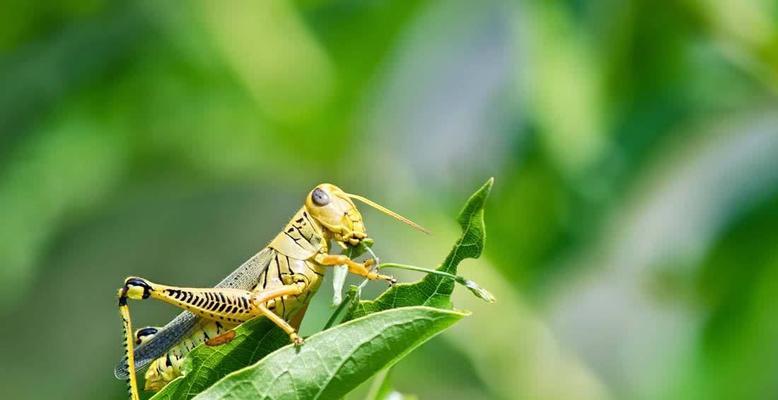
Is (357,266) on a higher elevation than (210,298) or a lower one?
higher

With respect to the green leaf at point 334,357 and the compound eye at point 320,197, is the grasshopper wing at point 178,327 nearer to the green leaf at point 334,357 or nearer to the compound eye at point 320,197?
the compound eye at point 320,197

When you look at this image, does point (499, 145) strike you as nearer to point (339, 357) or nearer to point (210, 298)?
point (210, 298)

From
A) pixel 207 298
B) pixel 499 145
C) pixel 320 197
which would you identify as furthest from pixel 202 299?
pixel 499 145

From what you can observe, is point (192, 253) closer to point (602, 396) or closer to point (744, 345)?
point (602, 396)

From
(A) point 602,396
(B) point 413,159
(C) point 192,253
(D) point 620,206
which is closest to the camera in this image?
(A) point 602,396

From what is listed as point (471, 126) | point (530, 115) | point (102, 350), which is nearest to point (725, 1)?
point (530, 115)

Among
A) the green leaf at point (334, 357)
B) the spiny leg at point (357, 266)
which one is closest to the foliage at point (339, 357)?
the green leaf at point (334, 357)

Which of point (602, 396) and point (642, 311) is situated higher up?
Answer: point (642, 311)
